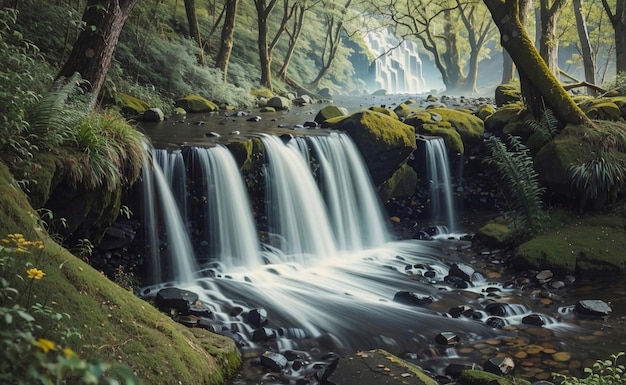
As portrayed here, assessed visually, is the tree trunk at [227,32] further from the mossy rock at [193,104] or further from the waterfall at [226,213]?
the waterfall at [226,213]

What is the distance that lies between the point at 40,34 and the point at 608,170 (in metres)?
14.4

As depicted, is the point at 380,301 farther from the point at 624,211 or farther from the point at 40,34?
the point at 40,34

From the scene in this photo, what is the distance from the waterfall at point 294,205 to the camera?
9.98m

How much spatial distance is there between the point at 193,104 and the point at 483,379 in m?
15.0

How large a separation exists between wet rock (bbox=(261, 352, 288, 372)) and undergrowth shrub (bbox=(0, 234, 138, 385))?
2.16 meters

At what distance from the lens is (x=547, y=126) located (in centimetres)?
1121

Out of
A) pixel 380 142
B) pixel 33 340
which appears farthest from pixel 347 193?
pixel 33 340

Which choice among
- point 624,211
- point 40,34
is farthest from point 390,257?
point 40,34

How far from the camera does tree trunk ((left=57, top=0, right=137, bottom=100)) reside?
793 centimetres

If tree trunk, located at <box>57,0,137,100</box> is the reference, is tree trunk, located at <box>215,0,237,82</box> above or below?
above

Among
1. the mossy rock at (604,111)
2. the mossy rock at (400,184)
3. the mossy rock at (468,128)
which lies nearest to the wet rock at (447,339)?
the mossy rock at (400,184)

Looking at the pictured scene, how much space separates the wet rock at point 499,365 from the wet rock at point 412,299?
1.88 metres

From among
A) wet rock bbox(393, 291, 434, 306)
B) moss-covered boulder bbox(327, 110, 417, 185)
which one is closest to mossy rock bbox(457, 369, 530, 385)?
wet rock bbox(393, 291, 434, 306)

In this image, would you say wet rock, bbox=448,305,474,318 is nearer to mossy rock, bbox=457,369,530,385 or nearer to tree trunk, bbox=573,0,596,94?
mossy rock, bbox=457,369,530,385
